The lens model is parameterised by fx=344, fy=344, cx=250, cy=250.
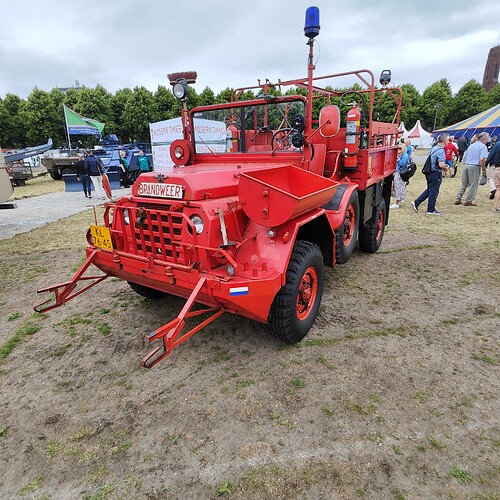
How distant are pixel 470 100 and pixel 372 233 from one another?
4833cm

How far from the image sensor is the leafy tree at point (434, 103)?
39719 millimetres

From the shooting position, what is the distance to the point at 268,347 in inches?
125

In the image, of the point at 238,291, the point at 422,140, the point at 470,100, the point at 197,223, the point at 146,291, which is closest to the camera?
the point at 238,291

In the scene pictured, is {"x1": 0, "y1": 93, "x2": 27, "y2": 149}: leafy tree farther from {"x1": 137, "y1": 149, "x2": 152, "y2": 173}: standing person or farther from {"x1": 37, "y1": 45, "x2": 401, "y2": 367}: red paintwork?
{"x1": 37, "y1": 45, "x2": 401, "y2": 367}: red paintwork

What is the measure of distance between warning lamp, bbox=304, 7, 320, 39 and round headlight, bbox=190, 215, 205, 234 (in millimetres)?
2196

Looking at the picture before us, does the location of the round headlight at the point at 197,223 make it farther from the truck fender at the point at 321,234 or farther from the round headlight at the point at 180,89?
the round headlight at the point at 180,89

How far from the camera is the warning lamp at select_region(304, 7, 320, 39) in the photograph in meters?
3.31

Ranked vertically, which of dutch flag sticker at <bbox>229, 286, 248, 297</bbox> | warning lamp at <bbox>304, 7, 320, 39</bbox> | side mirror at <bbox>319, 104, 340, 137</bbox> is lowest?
dutch flag sticker at <bbox>229, 286, 248, 297</bbox>

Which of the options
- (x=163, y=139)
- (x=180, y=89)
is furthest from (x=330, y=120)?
(x=163, y=139)

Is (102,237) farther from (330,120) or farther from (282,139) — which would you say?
(330,120)

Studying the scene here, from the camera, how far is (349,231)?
14.9 feet

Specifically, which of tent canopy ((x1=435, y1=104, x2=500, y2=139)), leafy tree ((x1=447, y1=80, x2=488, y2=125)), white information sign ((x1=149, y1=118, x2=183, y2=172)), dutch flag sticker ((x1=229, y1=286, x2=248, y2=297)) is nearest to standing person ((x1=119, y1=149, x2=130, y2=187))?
white information sign ((x1=149, y1=118, x2=183, y2=172))

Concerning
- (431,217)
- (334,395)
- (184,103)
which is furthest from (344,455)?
(431,217)

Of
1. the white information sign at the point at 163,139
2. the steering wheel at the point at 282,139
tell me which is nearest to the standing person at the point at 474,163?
the steering wheel at the point at 282,139
